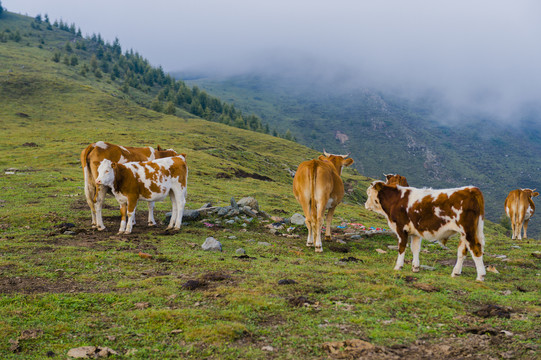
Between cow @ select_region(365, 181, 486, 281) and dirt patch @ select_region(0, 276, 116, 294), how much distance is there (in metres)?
8.01

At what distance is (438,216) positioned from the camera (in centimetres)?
1042

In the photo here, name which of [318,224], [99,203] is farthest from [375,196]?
[99,203]

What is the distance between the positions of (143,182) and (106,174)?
58.7 inches

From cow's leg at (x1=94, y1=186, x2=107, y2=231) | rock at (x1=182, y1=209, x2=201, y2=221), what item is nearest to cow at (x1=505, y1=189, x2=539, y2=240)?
rock at (x1=182, y1=209, x2=201, y2=221)

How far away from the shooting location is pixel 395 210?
37.3ft

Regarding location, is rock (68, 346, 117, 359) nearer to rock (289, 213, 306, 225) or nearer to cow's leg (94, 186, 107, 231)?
cow's leg (94, 186, 107, 231)

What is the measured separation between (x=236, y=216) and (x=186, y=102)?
15332 centimetres

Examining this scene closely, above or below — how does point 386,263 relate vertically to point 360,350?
below

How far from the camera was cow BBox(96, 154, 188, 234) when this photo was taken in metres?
15.2

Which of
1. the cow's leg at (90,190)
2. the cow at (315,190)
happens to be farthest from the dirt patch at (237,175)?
the cow at (315,190)

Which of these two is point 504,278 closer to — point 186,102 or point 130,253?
point 130,253

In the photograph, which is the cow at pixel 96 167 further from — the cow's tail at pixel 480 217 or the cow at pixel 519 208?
the cow at pixel 519 208

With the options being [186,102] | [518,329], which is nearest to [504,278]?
[518,329]

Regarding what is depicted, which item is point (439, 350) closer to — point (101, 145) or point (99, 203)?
point (99, 203)
